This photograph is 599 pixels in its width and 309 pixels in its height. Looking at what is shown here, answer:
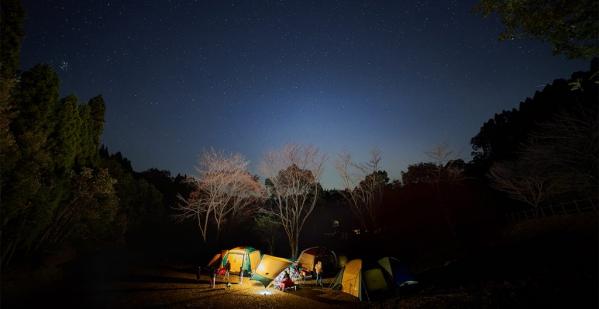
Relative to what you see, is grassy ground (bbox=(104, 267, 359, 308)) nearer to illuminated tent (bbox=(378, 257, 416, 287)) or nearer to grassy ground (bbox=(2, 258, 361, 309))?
grassy ground (bbox=(2, 258, 361, 309))

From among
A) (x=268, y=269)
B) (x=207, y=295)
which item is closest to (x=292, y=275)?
(x=268, y=269)

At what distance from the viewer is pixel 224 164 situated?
28188 mm

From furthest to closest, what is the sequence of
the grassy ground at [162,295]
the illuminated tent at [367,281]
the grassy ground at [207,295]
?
the illuminated tent at [367,281] → the grassy ground at [207,295] → the grassy ground at [162,295]

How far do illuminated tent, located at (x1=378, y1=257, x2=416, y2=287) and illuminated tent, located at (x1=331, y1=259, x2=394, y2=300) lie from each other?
34cm

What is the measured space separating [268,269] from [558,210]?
A: 2786 centimetres

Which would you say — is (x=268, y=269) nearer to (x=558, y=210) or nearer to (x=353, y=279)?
(x=353, y=279)

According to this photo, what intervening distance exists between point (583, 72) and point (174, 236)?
5944 cm

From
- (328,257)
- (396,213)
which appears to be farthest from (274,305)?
(396,213)

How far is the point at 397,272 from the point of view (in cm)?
1391

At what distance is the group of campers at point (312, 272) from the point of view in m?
13.4

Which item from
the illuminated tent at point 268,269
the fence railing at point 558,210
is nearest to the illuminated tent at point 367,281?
the illuminated tent at point 268,269

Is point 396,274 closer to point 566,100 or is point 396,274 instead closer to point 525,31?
point 525,31

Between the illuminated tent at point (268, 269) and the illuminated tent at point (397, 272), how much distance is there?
17.8ft

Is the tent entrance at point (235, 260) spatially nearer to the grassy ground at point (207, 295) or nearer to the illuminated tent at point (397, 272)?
the grassy ground at point (207, 295)
